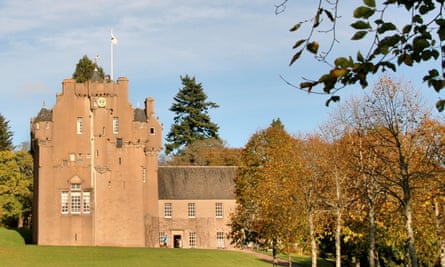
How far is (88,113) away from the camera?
6231 centimetres

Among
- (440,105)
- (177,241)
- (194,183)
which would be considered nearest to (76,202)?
(177,241)

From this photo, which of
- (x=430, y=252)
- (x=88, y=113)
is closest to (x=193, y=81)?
(x=88, y=113)

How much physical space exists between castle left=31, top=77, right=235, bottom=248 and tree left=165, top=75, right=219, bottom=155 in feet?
101

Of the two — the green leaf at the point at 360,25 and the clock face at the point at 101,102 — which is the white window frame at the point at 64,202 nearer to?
the clock face at the point at 101,102

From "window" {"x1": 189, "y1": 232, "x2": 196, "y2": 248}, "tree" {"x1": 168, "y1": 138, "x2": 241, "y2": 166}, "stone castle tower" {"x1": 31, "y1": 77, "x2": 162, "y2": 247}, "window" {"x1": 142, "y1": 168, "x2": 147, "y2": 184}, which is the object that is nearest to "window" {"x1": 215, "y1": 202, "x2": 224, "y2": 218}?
"window" {"x1": 189, "y1": 232, "x2": 196, "y2": 248}

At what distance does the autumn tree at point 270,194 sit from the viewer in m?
38.2

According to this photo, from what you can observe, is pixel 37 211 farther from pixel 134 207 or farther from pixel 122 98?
pixel 122 98

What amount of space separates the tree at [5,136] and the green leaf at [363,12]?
9882 centimetres

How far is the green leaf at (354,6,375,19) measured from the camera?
232 inches

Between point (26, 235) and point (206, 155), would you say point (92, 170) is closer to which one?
point (26, 235)

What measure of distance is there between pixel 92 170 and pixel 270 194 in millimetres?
26879

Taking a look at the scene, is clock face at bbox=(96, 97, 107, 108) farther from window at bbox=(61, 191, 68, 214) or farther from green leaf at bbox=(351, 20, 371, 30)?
green leaf at bbox=(351, 20, 371, 30)

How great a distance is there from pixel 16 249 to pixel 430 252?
1299 inches

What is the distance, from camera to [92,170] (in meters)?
61.4
